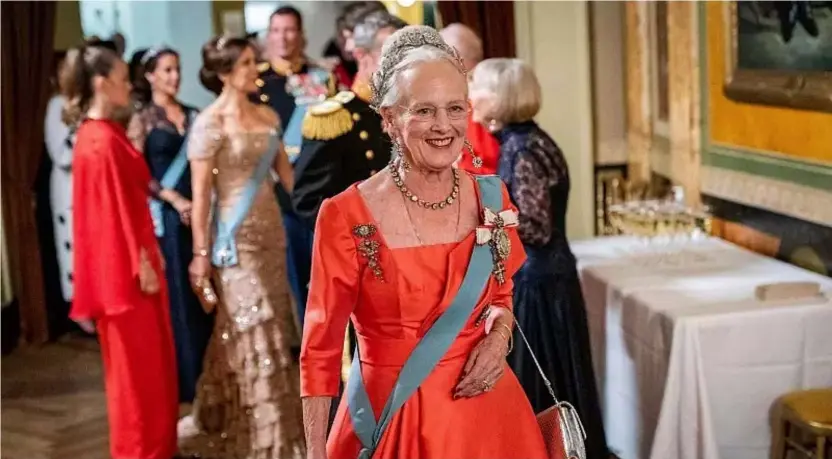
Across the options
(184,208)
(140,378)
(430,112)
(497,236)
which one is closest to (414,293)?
(497,236)

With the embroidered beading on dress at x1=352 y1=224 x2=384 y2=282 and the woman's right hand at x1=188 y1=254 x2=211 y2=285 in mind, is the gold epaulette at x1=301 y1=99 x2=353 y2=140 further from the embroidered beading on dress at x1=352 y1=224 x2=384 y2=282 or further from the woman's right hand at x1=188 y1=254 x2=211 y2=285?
the embroidered beading on dress at x1=352 y1=224 x2=384 y2=282

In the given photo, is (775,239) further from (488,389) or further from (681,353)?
(488,389)

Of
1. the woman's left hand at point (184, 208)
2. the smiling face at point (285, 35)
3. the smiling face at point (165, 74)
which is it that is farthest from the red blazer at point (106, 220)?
the smiling face at point (285, 35)

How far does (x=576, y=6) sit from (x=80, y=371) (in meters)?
3.07

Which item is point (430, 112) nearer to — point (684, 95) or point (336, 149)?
point (336, 149)

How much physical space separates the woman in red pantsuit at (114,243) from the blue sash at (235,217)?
8.5 inches

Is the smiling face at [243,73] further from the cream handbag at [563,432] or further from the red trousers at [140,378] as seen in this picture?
the cream handbag at [563,432]

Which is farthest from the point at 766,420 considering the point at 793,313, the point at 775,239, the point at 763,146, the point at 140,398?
the point at 140,398

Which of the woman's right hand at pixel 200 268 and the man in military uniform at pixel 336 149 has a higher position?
the man in military uniform at pixel 336 149

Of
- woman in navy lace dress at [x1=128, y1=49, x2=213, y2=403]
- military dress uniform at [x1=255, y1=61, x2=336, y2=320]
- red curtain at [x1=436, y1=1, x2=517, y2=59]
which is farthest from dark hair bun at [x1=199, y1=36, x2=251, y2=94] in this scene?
red curtain at [x1=436, y1=1, x2=517, y2=59]

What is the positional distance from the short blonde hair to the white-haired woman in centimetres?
133

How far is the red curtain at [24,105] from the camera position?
5023 mm

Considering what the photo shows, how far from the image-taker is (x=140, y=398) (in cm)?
337

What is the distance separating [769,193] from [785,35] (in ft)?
1.82
